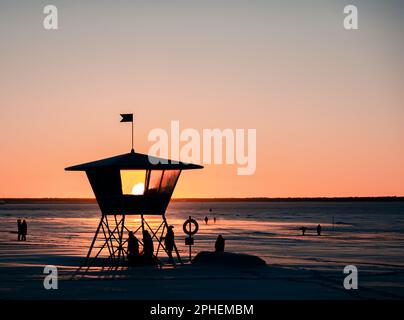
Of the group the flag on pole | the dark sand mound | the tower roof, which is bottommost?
the dark sand mound

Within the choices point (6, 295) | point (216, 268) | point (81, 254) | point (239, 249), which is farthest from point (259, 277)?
point (239, 249)

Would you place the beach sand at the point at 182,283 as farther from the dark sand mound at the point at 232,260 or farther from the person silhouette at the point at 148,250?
the person silhouette at the point at 148,250

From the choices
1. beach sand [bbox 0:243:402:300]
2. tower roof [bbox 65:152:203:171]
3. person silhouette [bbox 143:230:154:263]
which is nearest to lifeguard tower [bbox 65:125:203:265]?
tower roof [bbox 65:152:203:171]

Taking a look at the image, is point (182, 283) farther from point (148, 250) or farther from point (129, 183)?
point (148, 250)

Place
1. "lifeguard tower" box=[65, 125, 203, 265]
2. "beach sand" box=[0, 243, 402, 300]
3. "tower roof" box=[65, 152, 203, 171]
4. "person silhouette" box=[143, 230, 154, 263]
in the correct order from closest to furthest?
1. "beach sand" box=[0, 243, 402, 300]
2. "tower roof" box=[65, 152, 203, 171]
3. "lifeguard tower" box=[65, 125, 203, 265]
4. "person silhouette" box=[143, 230, 154, 263]

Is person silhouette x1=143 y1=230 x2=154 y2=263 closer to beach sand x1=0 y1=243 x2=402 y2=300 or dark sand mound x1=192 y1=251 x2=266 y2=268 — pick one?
beach sand x1=0 y1=243 x2=402 y2=300

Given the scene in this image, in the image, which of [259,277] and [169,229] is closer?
[259,277]

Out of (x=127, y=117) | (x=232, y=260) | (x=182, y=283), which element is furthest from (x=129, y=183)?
(x=182, y=283)

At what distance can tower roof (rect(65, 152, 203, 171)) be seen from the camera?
3194 centimetres

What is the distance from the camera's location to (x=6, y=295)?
21.8 meters

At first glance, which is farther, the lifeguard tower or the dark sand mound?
the lifeguard tower

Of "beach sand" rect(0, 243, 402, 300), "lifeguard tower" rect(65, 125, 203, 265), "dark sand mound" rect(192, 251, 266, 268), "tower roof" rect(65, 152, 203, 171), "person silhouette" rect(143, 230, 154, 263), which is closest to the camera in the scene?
"beach sand" rect(0, 243, 402, 300)
